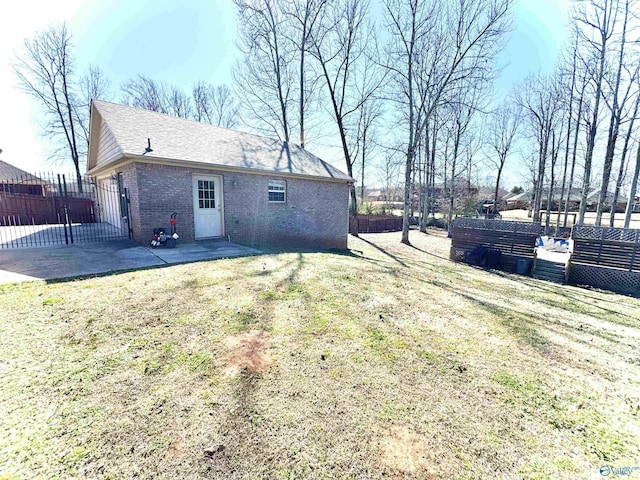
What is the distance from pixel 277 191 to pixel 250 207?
1.43 meters

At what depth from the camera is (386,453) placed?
2.06 meters

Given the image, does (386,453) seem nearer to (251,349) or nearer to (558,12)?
(251,349)

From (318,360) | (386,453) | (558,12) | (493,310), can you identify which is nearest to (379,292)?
(493,310)

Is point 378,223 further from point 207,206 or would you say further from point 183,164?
point 183,164

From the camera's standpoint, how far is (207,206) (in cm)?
952

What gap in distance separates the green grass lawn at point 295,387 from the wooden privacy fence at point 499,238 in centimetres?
804

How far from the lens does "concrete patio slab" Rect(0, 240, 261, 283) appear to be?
217 inches

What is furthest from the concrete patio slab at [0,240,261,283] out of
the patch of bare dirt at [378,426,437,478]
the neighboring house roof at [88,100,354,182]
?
the patch of bare dirt at [378,426,437,478]

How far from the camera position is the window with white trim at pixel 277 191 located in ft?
36.3

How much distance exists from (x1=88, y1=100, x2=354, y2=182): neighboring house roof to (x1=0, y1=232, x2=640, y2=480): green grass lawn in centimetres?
490

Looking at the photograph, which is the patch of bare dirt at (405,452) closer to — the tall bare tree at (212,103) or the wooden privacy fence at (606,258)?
the wooden privacy fence at (606,258)
